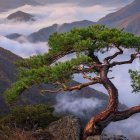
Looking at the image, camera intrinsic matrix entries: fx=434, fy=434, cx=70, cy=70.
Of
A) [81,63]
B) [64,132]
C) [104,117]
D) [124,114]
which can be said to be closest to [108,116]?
[104,117]

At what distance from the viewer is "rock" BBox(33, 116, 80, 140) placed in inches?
998

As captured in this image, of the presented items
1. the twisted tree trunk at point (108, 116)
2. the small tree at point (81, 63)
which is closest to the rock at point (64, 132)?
the small tree at point (81, 63)

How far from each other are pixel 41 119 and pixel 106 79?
8.69 meters

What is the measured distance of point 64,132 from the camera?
25453mm

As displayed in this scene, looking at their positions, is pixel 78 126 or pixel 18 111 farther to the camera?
pixel 18 111

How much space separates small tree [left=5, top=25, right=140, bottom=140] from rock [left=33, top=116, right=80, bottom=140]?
2.16 ft


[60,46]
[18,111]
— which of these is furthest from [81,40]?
[18,111]

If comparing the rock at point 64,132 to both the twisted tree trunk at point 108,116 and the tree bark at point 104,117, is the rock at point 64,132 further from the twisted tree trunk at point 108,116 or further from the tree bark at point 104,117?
the tree bark at point 104,117

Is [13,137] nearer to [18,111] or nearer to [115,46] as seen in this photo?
[115,46]

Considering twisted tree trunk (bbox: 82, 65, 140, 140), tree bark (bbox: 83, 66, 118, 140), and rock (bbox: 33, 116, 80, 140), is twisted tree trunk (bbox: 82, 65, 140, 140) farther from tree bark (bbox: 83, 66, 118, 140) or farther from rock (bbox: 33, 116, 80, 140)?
rock (bbox: 33, 116, 80, 140)

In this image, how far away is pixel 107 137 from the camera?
24.1 m

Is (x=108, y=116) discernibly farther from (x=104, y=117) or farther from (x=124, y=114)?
(x=124, y=114)

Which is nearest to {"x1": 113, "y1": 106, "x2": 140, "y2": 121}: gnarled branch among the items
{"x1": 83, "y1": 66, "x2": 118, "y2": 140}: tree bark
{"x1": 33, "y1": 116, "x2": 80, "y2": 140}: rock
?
{"x1": 83, "y1": 66, "x2": 118, "y2": 140}: tree bark

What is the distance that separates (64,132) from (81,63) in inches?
165
